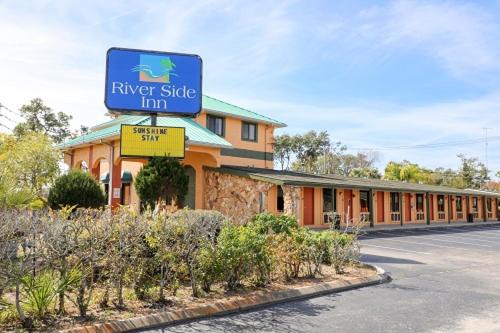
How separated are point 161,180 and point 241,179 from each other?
9868 mm

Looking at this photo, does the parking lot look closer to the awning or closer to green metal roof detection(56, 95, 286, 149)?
green metal roof detection(56, 95, 286, 149)

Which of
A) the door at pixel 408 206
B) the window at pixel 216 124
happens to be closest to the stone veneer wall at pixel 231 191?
the window at pixel 216 124

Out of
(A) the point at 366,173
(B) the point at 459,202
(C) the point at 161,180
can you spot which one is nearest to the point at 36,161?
(C) the point at 161,180

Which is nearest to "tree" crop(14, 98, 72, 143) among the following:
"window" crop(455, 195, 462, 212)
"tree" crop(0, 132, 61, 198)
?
"tree" crop(0, 132, 61, 198)

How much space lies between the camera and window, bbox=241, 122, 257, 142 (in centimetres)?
2978

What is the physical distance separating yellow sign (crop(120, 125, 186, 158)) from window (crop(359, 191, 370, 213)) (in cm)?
1913

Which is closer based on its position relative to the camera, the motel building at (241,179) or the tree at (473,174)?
the motel building at (241,179)

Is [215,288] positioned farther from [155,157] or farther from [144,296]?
[155,157]

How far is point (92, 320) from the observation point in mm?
5902

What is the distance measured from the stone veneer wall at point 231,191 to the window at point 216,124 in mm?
3723

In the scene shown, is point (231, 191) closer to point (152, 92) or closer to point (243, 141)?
point (243, 141)

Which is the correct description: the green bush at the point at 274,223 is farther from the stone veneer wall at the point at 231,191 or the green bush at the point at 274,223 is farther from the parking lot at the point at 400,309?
the stone veneer wall at the point at 231,191

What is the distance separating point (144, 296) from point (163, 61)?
8.29m

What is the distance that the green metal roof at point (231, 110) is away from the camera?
91.2 ft
